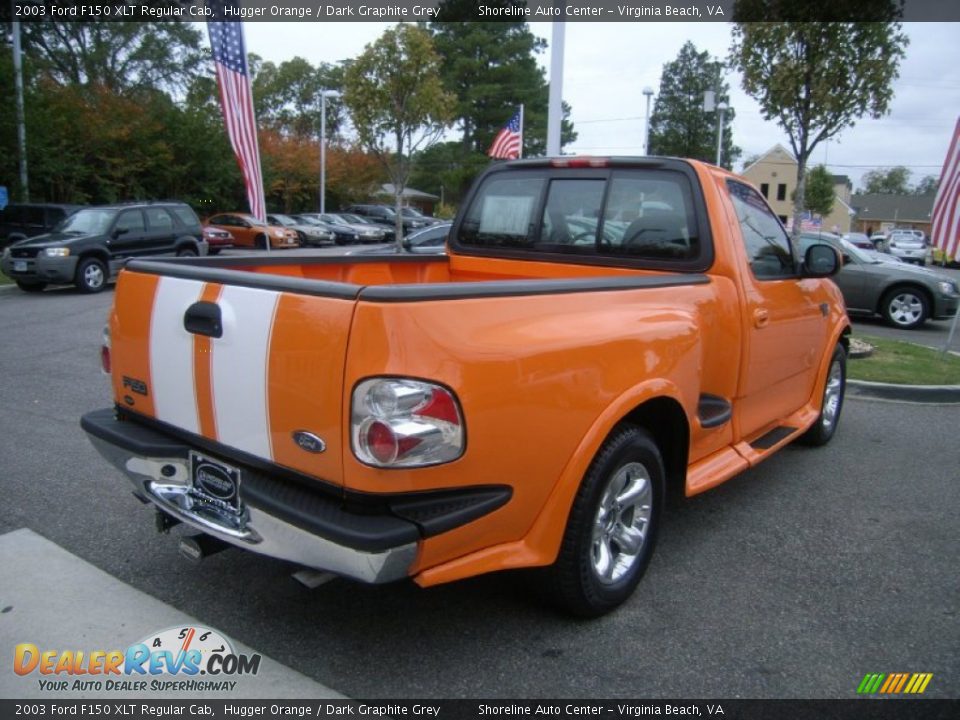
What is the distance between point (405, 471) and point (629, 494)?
1.23 m

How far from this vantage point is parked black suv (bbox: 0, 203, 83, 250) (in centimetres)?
1722

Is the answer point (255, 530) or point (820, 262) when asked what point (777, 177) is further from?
point (255, 530)

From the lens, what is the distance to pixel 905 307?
40.6ft

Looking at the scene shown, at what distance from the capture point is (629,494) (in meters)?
3.12

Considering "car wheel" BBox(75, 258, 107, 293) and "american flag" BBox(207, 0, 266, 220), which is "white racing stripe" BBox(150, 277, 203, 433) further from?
"car wheel" BBox(75, 258, 107, 293)

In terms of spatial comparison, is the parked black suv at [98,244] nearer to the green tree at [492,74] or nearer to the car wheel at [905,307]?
the car wheel at [905,307]

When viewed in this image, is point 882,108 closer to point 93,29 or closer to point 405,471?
point 405,471

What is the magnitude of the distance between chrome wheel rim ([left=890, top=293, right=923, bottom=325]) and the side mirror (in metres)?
9.18

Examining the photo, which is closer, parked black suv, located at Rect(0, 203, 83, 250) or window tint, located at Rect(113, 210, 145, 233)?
window tint, located at Rect(113, 210, 145, 233)

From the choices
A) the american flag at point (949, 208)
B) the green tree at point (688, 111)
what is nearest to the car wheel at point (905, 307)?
the american flag at point (949, 208)

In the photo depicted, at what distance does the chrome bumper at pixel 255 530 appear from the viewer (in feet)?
7.32

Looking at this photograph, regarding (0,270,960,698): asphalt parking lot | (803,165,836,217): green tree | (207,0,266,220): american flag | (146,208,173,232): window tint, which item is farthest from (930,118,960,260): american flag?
(803,165,836,217): green tree

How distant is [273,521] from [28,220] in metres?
18.4

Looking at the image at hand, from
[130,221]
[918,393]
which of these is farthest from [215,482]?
[130,221]
